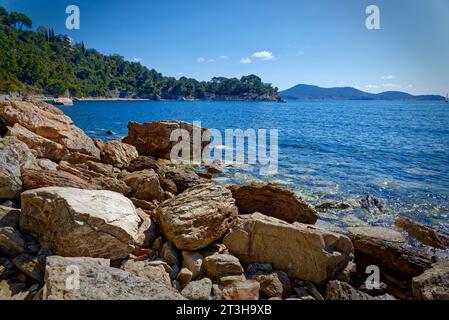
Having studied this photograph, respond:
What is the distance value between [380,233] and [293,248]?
211 inches

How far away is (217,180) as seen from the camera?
16.8 metres

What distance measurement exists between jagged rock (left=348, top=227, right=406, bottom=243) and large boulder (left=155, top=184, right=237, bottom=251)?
496cm

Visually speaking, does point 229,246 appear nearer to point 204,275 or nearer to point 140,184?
point 204,275

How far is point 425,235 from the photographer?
10.3 meters

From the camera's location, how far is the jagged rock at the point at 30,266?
547 cm

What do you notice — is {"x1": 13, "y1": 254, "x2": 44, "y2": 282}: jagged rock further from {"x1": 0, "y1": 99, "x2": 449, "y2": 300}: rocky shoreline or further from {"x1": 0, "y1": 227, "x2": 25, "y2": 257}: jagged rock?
{"x1": 0, "y1": 227, "x2": 25, "y2": 257}: jagged rock

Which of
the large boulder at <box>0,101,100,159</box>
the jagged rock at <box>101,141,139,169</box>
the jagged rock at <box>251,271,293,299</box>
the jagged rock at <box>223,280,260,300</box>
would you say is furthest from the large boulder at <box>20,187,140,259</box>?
the jagged rock at <box>101,141,139,169</box>

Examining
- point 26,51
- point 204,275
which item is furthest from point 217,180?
point 26,51

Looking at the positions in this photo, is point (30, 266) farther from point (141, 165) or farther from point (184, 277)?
point (141, 165)

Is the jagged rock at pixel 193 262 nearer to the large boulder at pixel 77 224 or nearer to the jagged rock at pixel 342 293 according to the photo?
the large boulder at pixel 77 224

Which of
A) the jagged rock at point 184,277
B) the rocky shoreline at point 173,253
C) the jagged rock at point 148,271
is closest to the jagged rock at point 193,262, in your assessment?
the rocky shoreline at point 173,253

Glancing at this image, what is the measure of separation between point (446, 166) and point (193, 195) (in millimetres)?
22701

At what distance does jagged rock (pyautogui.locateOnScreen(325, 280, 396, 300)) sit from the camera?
561cm

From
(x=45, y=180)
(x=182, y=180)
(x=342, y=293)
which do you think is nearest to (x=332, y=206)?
(x=182, y=180)
